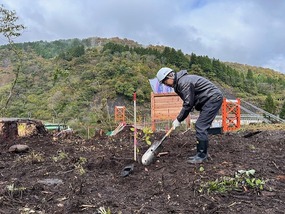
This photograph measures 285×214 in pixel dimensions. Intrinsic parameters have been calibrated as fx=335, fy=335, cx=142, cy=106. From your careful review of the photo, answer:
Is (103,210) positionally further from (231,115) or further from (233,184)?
(231,115)

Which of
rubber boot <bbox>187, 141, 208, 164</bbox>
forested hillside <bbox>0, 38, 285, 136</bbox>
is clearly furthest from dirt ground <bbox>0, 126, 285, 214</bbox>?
forested hillside <bbox>0, 38, 285, 136</bbox>

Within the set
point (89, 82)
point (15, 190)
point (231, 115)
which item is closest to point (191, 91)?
point (15, 190)

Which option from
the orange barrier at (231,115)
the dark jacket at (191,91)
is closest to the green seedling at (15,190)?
the dark jacket at (191,91)

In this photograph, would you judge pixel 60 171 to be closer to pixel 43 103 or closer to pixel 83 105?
pixel 83 105

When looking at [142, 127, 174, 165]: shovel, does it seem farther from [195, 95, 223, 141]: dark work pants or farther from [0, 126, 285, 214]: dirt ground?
[195, 95, 223, 141]: dark work pants

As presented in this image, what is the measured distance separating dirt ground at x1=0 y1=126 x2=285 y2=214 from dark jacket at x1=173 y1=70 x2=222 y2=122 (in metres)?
0.79

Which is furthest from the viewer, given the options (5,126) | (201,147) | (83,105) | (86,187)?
(83,105)

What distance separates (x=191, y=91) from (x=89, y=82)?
25.5 meters

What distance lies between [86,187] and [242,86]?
6553cm

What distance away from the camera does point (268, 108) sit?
42625 millimetres

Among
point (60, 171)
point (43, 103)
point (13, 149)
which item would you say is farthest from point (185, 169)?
point (43, 103)

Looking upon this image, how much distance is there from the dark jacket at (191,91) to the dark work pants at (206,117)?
0.21ft

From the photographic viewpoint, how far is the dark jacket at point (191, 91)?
4.78 metres

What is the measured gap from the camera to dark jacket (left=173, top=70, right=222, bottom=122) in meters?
4.78
